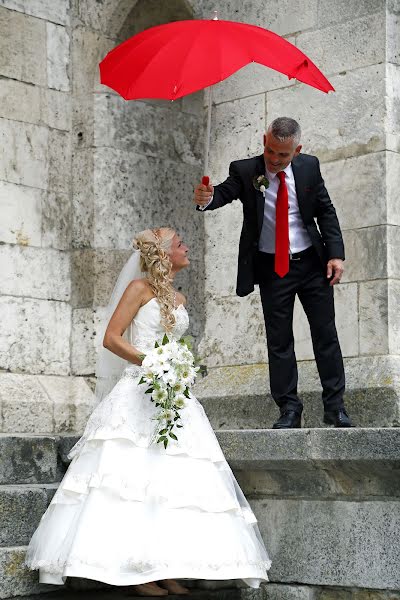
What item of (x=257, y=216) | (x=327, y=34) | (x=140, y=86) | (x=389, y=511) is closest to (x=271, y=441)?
(x=389, y=511)

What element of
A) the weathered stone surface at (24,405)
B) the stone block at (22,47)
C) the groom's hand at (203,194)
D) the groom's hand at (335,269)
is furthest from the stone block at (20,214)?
the groom's hand at (335,269)

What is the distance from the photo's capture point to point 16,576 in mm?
5570

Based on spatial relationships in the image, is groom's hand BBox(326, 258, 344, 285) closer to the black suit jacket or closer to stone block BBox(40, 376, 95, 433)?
the black suit jacket

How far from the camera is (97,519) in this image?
541cm

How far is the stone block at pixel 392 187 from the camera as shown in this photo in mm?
6652

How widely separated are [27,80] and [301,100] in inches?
65.5

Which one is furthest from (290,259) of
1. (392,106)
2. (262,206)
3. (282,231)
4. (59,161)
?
(59,161)

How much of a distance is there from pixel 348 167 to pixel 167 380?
1.85 metres

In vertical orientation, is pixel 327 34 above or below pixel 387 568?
above

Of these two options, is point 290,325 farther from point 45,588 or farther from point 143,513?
point 45,588

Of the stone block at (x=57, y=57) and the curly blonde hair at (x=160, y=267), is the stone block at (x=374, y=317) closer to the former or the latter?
the curly blonde hair at (x=160, y=267)

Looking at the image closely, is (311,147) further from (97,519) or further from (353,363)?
(97,519)

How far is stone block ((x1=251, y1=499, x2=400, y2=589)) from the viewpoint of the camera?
18.8 ft

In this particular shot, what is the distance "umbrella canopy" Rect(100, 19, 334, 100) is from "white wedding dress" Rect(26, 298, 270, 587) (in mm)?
1434
